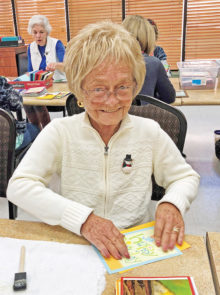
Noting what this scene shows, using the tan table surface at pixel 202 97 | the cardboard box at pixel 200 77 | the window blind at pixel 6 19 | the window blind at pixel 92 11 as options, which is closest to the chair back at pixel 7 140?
the tan table surface at pixel 202 97

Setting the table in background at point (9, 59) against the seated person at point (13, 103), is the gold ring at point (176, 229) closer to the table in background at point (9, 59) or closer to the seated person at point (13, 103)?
the seated person at point (13, 103)

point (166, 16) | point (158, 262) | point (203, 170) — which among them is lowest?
point (203, 170)

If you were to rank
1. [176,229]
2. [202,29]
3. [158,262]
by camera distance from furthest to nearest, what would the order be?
[202,29] → [176,229] → [158,262]

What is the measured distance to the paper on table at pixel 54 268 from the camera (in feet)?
2.30

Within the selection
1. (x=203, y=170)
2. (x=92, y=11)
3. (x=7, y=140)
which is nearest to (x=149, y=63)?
(x=203, y=170)

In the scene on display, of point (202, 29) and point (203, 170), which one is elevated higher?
point (202, 29)

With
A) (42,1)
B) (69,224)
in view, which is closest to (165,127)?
(69,224)

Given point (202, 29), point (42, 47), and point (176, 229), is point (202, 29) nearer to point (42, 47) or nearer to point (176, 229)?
point (42, 47)

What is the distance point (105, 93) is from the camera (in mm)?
1020

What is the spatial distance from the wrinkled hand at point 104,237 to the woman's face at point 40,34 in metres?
3.44

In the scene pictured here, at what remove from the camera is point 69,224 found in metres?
0.90

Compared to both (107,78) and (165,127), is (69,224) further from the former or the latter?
(165,127)

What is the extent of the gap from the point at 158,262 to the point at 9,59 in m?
6.31

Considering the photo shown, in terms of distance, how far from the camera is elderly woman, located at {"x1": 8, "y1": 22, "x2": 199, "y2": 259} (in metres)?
0.95
